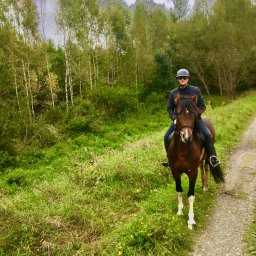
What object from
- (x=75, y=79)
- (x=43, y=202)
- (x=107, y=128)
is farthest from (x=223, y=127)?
(x=75, y=79)

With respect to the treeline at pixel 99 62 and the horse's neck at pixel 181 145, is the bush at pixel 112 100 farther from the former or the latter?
the horse's neck at pixel 181 145

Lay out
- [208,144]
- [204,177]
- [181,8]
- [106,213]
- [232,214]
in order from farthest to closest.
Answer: [181,8], [204,177], [208,144], [232,214], [106,213]

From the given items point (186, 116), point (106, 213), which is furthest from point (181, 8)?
point (106, 213)

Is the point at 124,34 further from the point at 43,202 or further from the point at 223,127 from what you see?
the point at 43,202

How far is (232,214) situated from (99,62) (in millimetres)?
30369

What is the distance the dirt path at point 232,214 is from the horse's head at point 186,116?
2.14 meters

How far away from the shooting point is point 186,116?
7359 mm

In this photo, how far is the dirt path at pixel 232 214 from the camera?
711cm

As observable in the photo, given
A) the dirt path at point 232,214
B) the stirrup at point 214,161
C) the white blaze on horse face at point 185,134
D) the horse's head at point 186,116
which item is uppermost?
the horse's head at point 186,116

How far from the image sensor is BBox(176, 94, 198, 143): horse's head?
731 cm

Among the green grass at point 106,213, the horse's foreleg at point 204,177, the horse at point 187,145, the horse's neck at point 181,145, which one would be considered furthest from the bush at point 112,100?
the horse's neck at point 181,145

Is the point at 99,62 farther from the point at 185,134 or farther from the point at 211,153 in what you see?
the point at 185,134

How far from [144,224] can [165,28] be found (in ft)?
144

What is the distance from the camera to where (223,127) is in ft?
61.2
